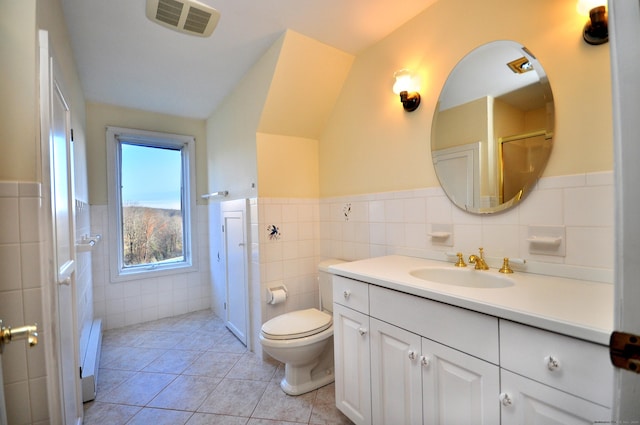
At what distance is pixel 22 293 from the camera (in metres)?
0.94

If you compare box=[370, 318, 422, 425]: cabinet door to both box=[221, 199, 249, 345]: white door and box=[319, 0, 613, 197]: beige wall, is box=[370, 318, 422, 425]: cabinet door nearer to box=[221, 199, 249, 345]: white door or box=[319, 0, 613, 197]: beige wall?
box=[319, 0, 613, 197]: beige wall

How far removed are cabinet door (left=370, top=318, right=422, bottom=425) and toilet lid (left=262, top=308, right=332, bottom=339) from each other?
1.84 ft

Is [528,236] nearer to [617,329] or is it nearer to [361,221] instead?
[617,329]

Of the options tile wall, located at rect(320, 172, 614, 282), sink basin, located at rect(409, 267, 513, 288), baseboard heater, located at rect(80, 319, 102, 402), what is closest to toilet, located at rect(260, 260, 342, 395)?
tile wall, located at rect(320, 172, 614, 282)

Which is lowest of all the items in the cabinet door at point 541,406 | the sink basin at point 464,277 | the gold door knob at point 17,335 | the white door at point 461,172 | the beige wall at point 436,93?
the cabinet door at point 541,406

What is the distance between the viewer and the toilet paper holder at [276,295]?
7.00 ft

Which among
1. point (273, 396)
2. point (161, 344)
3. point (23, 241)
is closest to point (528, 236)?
point (273, 396)

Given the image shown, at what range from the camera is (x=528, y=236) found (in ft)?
3.92

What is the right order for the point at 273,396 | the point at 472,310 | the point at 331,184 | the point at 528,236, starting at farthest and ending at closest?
1. the point at 331,184
2. the point at 273,396
3. the point at 528,236
4. the point at 472,310

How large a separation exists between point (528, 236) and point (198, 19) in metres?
2.13

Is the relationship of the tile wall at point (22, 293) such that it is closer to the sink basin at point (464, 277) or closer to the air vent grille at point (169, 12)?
the air vent grille at point (169, 12)

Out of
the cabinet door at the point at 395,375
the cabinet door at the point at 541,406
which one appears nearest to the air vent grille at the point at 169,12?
the cabinet door at the point at 395,375

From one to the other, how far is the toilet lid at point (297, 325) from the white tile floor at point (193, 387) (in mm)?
431

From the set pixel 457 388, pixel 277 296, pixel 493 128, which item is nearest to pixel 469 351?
pixel 457 388
